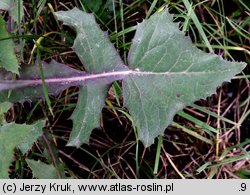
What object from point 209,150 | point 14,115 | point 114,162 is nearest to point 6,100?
point 14,115

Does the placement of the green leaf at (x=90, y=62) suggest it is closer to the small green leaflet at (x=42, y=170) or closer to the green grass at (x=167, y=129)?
the small green leaflet at (x=42, y=170)

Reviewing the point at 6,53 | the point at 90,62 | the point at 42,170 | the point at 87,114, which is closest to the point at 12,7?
the point at 6,53

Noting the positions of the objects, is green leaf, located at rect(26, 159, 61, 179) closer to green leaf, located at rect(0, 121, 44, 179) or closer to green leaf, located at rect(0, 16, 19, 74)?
green leaf, located at rect(0, 121, 44, 179)

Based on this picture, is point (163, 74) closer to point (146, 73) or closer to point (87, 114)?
point (146, 73)

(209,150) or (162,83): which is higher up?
(162,83)

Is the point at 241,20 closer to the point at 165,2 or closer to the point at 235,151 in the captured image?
the point at 165,2
